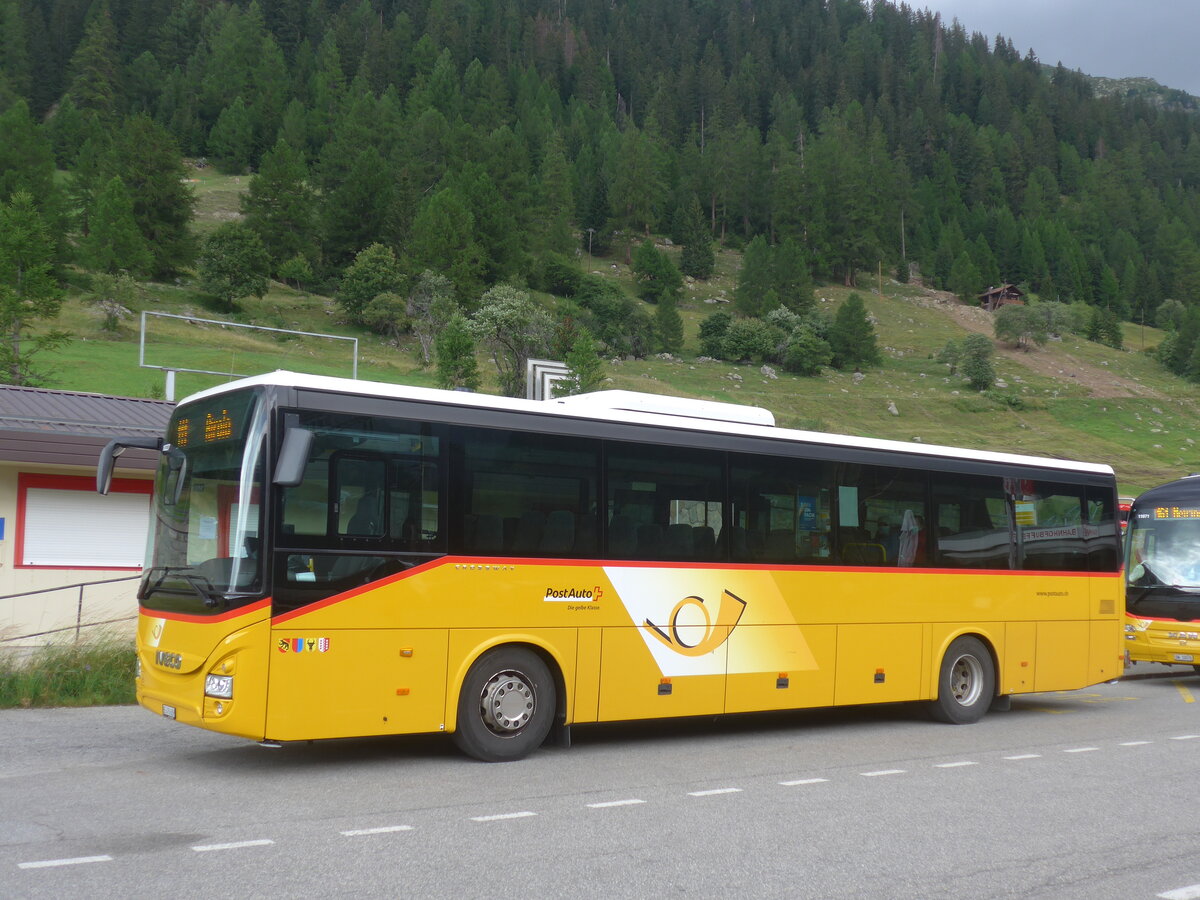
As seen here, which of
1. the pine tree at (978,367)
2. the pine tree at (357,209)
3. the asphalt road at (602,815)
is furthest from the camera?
the pine tree at (357,209)

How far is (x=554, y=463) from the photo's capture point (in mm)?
10195

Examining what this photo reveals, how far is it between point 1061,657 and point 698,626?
6003 millimetres

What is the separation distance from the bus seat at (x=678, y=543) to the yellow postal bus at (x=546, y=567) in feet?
0.07

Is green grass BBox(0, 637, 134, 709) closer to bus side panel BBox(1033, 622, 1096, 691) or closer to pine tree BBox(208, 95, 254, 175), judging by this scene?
bus side panel BBox(1033, 622, 1096, 691)

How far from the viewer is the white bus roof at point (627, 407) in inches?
358

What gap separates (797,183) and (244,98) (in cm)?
6846

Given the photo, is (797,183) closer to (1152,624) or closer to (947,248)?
(947,248)

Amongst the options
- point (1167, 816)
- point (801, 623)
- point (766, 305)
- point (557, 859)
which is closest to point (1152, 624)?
point (801, 623)

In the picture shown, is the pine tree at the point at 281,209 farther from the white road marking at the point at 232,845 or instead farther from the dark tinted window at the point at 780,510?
the white road marking at the point at 232,845

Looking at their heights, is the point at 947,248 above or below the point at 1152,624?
above

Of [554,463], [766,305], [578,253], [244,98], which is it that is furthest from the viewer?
[244,98]

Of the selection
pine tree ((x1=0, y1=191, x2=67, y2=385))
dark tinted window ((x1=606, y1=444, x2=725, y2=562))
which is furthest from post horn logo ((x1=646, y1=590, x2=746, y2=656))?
pine tree ((x1=0, y1=191, x2=67, y2=385))

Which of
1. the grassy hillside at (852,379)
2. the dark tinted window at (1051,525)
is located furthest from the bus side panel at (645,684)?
the grassy hillside at (852,379)

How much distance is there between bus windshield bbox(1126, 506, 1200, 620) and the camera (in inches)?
698
